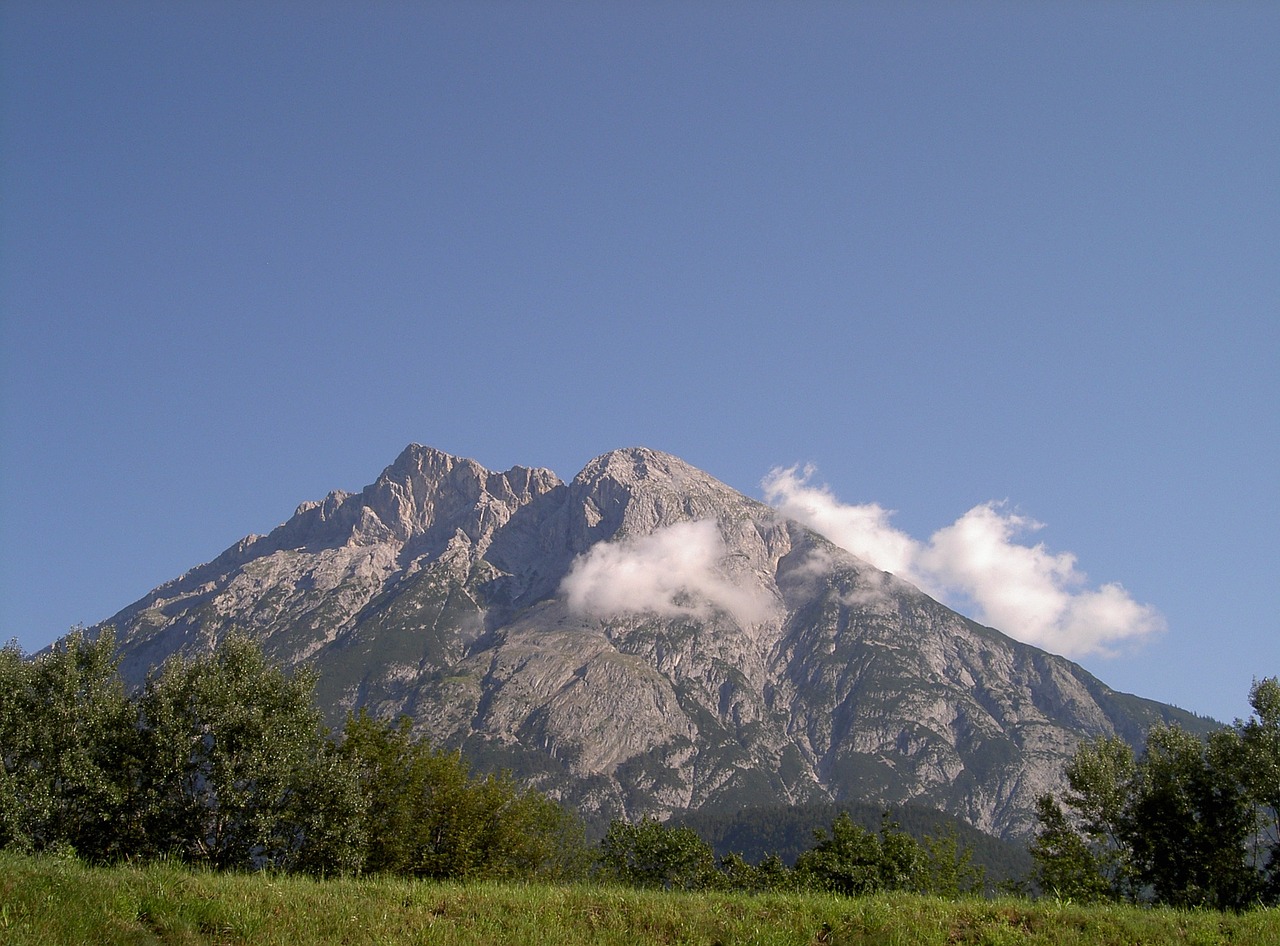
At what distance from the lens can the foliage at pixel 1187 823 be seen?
57.1 metres

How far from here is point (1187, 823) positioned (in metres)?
59.5

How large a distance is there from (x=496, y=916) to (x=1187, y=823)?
5741 cm

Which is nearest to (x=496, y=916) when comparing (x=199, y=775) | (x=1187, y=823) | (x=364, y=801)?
(x=364, y=801)

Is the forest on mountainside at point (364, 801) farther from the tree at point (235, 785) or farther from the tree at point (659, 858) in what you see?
the tree at point (659, 858)

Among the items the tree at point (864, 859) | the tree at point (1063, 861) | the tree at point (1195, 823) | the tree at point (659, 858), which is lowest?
the tree at point (659, 858)

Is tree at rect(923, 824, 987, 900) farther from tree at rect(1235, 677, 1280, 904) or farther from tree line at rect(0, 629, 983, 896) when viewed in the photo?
tree at rect(1235, 677, 1280, 904)

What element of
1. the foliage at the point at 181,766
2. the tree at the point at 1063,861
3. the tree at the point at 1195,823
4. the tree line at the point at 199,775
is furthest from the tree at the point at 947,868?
the foliage at the point at 181,766

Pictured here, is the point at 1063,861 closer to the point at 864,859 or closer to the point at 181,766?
the point at 864,859

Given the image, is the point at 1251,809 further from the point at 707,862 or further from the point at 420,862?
the point at 420,862

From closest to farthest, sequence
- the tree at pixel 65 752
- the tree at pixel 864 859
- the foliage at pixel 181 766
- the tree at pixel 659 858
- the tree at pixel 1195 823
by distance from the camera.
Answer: the tree at pixel 65 752 < the foliage at pixel 181 766 < the tree at pixel 1195 823 < the tree at pixel 864 859 < the tree at pixel 659 858

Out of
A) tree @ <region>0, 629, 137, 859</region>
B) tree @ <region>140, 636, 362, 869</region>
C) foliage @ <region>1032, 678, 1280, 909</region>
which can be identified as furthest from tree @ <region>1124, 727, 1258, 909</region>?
tree @ <region>0, 629, 137, 859</region>

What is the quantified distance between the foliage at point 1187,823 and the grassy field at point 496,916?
3556 cm

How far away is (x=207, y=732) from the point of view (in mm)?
51094

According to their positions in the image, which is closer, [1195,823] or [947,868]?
[1195,823]
